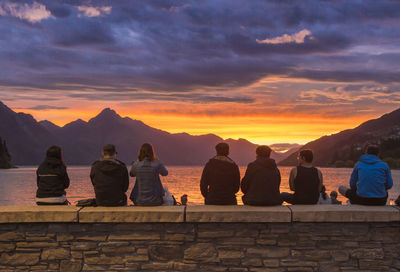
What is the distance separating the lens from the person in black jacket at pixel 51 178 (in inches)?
300

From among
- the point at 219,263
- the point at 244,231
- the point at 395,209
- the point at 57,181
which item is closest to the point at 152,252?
the point at 219,263

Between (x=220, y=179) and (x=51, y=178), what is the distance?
9.93 ft

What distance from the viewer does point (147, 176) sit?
775 centimetres

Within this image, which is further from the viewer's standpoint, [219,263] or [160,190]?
[160,190]

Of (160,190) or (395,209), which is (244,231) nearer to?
(160,190)

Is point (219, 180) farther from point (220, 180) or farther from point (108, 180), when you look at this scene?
point (108, 180)

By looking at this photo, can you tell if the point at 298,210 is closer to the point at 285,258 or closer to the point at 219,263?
the point at 285,258

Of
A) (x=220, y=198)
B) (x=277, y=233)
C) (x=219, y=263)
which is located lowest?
(x=219, y=263)

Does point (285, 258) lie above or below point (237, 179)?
below

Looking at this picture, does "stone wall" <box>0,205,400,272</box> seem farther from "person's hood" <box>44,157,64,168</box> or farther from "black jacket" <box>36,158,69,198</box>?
"person's hood" <box>44,157,64,168</box>

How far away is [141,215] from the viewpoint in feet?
23.7

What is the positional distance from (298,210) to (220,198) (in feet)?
4.61

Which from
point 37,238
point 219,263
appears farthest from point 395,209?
point 37,238

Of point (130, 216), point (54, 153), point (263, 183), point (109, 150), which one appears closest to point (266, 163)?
point (263, 183)
